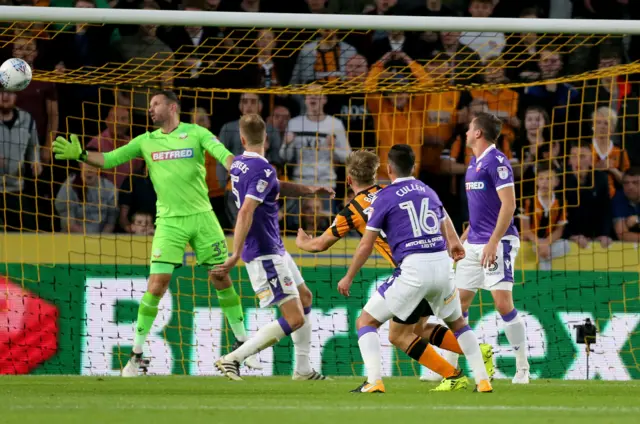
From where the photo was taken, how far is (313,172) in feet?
40.8

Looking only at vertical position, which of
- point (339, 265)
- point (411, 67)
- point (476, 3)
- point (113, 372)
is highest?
point (476, 3)

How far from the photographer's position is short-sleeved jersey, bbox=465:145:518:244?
8938 mm

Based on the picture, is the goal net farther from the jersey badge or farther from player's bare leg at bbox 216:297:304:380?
player's bare leg at bbox 216:297:304:380

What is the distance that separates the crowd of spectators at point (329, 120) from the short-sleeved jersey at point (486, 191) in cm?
254

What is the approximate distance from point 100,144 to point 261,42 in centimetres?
214

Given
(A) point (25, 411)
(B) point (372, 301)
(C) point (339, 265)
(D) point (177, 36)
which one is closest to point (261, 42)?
(D) point (177, 36)

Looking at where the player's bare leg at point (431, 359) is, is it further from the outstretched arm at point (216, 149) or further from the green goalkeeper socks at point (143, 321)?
the green goalkeeper socks at point (143, 321)

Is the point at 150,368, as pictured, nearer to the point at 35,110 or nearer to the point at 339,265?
the point at 339,265

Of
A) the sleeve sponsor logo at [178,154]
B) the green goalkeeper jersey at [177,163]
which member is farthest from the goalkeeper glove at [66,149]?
the sleeve sponsor logo at [178,154]

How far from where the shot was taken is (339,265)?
37.3 feet

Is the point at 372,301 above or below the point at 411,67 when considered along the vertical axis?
below

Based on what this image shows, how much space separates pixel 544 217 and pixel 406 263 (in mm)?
5100

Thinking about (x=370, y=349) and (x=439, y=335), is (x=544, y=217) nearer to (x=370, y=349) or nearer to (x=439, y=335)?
(x=439, y=335)

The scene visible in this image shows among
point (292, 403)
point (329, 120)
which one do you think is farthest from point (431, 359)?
point (329, 120)
